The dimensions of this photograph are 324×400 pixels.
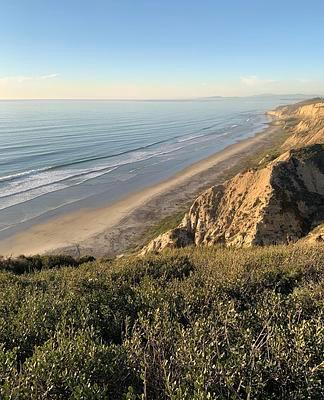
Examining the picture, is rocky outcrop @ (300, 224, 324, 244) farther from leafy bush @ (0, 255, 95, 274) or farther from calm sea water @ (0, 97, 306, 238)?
calm sea water @ (0, 97, 306, 238)

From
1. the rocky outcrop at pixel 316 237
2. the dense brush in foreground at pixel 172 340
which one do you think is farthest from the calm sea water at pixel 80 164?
the dense brush in foreground at pixel 172 340

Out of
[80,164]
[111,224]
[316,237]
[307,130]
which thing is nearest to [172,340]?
[316,237]

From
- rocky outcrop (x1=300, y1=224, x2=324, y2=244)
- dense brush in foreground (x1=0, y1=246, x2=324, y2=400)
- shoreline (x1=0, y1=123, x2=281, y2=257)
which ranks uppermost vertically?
dense brush in foreground (x1=0, y1=246, x2=324, y2=400)

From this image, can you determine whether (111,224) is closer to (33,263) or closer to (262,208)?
(33,263)

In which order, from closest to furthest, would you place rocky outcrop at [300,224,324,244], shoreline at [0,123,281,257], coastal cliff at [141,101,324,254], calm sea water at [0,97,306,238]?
rocky outcrop at [300,224,324,244], coastal cliff at [141,101,324,254], shoreline at [0,123,281,257], calm sea water at [0,97,306,238]

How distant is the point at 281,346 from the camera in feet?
17.2

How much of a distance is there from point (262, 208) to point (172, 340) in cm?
1467

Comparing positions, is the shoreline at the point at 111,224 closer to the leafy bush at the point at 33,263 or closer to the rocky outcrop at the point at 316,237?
the leafy bush at the point at 33,263

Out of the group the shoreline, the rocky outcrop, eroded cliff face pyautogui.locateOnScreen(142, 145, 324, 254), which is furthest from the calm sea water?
the rocky outcrop

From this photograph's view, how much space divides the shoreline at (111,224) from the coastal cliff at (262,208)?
7.16 metres

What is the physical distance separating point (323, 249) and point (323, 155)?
13.9 m

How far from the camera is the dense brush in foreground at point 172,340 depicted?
180 inches

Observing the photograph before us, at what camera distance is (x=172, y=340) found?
565cm

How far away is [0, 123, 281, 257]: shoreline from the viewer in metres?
27.8
